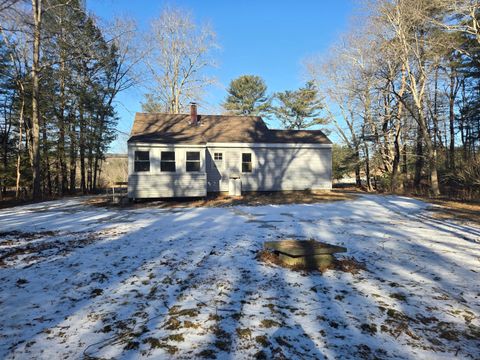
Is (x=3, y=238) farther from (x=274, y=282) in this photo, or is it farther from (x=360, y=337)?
(x=360, y=337)

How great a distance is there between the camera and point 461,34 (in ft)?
61.0

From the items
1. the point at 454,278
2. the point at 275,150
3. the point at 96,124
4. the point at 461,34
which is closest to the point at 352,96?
the point at 461,34

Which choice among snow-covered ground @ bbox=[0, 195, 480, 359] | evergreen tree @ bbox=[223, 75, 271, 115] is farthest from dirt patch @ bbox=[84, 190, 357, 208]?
evergreen tree @ bbox=[223, 75, 271, 115]

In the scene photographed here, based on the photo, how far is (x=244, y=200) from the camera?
46.4 ft

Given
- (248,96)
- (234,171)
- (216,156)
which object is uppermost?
(248,96)

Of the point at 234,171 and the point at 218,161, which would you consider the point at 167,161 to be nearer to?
the point at 218,161

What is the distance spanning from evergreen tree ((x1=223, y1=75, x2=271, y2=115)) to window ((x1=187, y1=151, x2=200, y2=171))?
21.7m

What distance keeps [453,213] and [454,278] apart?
22.5ft

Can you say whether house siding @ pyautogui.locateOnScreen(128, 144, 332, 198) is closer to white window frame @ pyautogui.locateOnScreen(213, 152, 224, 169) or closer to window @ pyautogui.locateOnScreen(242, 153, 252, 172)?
white window frame @ pyautogui.locateOnScreen(213, 152, 224, 169)

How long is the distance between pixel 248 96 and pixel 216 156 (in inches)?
831

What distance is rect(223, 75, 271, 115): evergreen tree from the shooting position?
3531cm

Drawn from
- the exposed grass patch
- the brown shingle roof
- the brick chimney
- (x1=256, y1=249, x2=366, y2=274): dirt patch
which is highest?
the brick chimney

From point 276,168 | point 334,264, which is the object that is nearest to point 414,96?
point 276,168

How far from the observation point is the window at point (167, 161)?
14.4m
